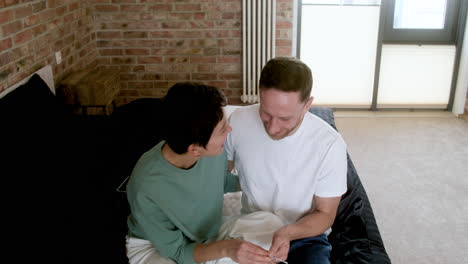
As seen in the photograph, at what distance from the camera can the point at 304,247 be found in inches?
61.7

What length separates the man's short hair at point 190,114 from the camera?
4.40 ft

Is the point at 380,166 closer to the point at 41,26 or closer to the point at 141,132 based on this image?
the point at 141,132

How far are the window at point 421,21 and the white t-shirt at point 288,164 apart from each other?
9.79 feet

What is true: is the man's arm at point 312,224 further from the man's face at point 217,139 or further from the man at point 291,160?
the man's face at point 217,139

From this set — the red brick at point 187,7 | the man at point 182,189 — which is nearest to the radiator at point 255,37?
the red brick at point 187,7

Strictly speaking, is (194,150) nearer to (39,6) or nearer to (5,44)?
(5,44)

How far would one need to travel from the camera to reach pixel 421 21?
14.0ft

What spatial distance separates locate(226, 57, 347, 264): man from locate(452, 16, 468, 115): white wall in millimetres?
3177

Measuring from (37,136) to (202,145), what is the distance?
124cm

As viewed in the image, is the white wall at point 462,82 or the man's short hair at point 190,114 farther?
the white wall at point 462,82

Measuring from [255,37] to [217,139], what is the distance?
9.06ft

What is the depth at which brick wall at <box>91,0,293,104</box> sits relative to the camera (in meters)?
4.02

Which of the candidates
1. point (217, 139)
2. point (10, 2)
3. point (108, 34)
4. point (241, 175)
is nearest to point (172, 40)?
point (108, 34)

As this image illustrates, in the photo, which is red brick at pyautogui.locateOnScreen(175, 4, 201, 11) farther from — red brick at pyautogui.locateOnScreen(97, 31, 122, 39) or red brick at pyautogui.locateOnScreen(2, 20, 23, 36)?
red brick at pyautogui.locateOnScreen(2, 20, 23, 36)
